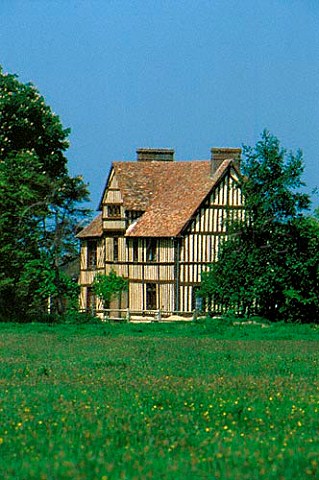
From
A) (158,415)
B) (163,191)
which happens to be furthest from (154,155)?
(158,415)

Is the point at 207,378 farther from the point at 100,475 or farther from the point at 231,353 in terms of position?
the point at 100,475

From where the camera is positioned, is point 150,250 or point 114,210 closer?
point 150,250

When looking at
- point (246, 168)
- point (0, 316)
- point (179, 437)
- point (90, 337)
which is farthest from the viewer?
point (246, 168)

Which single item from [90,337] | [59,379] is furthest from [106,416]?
[90,337]

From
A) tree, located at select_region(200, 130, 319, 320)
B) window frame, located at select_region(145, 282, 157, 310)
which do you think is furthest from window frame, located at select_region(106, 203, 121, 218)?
tree, located at select_region(200, 130, 319, 320)

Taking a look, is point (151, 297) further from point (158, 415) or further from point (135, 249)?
point (158, 415)

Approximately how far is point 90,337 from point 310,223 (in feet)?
77.0

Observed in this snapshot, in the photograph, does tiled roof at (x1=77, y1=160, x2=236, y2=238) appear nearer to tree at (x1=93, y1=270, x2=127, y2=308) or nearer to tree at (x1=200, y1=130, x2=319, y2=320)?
tree at (x1=93, y1=270, x2=127, y2=308)

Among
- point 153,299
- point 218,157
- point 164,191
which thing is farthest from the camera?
point 164,191

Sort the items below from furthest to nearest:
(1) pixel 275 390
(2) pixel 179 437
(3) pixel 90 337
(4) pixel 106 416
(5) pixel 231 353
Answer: (3) pixel 90 337 < (5) pixel 231 353 < (1) pixel 275 390 < (4) pixel 106 416 < (2) pixel 179 437

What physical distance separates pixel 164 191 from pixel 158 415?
54476mm

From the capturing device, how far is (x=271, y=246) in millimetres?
56500

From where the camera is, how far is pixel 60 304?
5838cm

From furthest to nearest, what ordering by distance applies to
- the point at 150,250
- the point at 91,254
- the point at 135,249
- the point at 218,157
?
the point at 91,254
the point at 218,157
the point at 135,249
the point at 150,250
